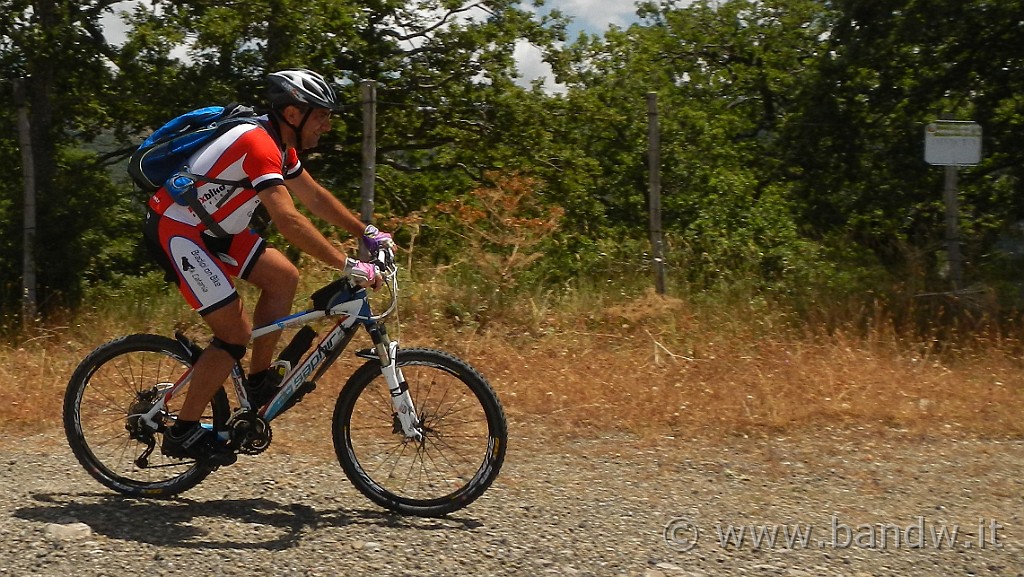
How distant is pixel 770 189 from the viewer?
551 inches

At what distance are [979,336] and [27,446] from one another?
731cm

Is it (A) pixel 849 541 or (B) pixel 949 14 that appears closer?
(A) pixel 849 541

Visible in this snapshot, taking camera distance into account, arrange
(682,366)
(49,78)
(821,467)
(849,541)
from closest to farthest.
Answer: (849,541) < (821,467) < (682,366) < (49,78)

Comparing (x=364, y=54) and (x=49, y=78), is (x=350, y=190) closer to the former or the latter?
(x=364, y=54)

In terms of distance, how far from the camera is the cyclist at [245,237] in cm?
443

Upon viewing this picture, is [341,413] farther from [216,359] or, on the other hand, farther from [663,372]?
[663,372]

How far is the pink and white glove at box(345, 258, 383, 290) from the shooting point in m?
4.43

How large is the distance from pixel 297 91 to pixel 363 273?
87cm

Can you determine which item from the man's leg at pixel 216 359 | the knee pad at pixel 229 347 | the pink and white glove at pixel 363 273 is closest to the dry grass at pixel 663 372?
the man's leg at pixel 216 359

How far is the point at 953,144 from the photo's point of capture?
8.90 metres

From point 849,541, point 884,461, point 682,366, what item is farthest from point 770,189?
point 849,541

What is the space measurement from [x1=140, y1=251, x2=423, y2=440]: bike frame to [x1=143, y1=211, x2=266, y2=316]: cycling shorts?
27cm

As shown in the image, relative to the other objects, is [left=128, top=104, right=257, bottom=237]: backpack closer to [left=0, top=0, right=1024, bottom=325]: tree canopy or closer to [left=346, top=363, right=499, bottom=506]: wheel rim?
[left=346, top=363, right=499, bottom=506]: wheel rim

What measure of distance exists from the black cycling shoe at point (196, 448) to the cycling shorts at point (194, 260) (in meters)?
Answer: 0.59
